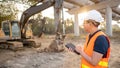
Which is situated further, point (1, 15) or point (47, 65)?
point (1, 15)

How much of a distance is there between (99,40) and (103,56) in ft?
0.76

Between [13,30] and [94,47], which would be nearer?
[94,47]

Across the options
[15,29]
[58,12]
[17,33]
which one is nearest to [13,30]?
[15,29]

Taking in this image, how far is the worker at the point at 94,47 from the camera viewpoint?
325cm

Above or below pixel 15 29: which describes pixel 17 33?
below

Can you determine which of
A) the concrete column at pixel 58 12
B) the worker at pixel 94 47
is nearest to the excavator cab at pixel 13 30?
the concrete column at pixel 58 12

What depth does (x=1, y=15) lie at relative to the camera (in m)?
23.1

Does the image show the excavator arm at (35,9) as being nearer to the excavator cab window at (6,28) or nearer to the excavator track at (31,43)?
the excavator cab window at (6,28)

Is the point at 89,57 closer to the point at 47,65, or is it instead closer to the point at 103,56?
the point at 103,56

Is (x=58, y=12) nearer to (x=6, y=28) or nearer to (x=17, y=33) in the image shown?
(x=17, y=33)

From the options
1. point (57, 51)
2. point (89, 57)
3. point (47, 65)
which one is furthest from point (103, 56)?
point (57, 51)

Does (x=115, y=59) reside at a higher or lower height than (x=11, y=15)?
lower

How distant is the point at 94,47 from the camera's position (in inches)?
130

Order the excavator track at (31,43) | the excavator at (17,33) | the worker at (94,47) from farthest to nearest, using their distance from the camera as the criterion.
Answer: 1. the excavator track at (31,43)
2. the excavator at (17,33)
3. the worker at (94,47)
